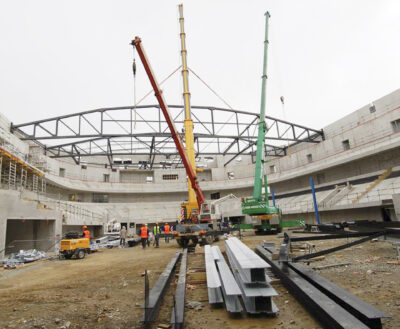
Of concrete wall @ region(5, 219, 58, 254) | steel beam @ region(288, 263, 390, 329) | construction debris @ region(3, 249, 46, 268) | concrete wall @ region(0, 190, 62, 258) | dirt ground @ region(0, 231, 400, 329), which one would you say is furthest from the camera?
concrete wall @ region(5, 219, 58, 254)

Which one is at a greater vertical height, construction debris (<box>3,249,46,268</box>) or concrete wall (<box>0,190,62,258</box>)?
concrete wall (<box>0,190,62,258</box>)

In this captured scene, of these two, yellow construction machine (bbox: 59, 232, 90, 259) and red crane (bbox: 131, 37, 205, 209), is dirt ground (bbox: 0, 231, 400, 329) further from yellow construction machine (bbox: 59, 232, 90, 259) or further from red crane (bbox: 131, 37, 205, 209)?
red crane (bbox: 131, 37, 205, 209)

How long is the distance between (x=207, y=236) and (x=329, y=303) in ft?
42.6

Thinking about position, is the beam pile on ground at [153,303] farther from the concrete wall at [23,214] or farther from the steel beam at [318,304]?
the concrete wall at [23,214]

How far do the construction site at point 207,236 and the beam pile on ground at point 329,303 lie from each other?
0.02 metres

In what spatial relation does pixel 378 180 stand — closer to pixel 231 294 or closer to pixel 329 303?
pixel 329 303

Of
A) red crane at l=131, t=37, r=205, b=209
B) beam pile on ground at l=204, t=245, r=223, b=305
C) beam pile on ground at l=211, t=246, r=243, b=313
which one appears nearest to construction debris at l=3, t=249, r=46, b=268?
red crane at l=131, t=37, r=205, b=209

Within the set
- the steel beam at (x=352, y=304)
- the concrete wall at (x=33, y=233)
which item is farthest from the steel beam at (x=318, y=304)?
the concrete wall at (x=33, y=233)

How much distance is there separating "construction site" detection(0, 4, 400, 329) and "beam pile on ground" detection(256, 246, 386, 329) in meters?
0.02

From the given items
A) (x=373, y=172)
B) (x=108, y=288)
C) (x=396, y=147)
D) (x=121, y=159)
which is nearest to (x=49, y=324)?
(x=108, y=288)

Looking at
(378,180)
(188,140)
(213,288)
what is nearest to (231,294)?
(213,288)

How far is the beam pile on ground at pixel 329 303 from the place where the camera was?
307 cm

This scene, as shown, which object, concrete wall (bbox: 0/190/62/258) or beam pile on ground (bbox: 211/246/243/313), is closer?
beam pile on ground (bbox: 211/246/243/313)

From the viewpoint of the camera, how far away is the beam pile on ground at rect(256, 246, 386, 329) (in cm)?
307
